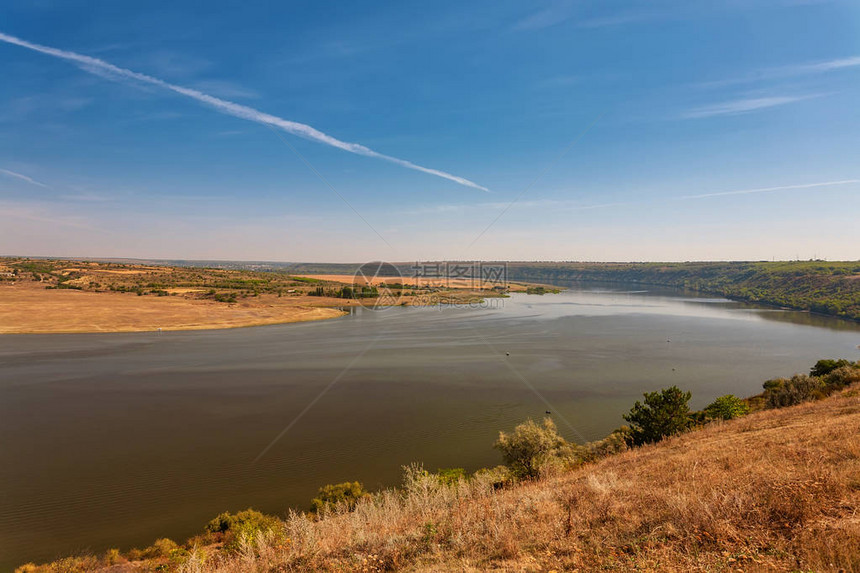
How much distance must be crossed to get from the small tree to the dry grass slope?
24.3 feet

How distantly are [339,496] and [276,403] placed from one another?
1368 cm

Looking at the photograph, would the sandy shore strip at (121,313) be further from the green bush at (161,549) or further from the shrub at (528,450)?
the shrub at (528,450)

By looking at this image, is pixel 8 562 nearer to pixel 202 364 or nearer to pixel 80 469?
pixel 80 469

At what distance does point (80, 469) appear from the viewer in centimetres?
1614

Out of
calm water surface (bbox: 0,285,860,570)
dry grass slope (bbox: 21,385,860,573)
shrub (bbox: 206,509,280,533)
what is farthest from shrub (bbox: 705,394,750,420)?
shrub (bbox: 206,509,280,533)

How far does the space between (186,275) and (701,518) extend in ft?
353

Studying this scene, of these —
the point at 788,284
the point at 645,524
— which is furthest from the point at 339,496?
the point at 788,284

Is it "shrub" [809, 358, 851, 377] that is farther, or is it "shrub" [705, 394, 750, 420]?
"shrub" [809, 358, 851, 377]

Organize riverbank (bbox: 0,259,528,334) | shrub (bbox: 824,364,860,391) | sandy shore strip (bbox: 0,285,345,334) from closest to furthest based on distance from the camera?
shrub (bbox: 824,364,860,391)
sandy shore strip (bbox: 0,285,345,334)
riverbank (bbox: 0,259,528,334)

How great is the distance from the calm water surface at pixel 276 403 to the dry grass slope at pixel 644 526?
881cm

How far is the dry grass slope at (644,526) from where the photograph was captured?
4.32m

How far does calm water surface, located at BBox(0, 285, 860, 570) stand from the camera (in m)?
14.1

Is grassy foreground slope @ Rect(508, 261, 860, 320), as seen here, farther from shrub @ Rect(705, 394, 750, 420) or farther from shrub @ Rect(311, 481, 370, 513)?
shrub @ Rect(311, 481, 370, 513)

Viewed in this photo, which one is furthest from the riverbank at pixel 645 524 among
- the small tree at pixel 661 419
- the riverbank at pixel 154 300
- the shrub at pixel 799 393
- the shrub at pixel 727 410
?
the riverbank at pixel 154 300
